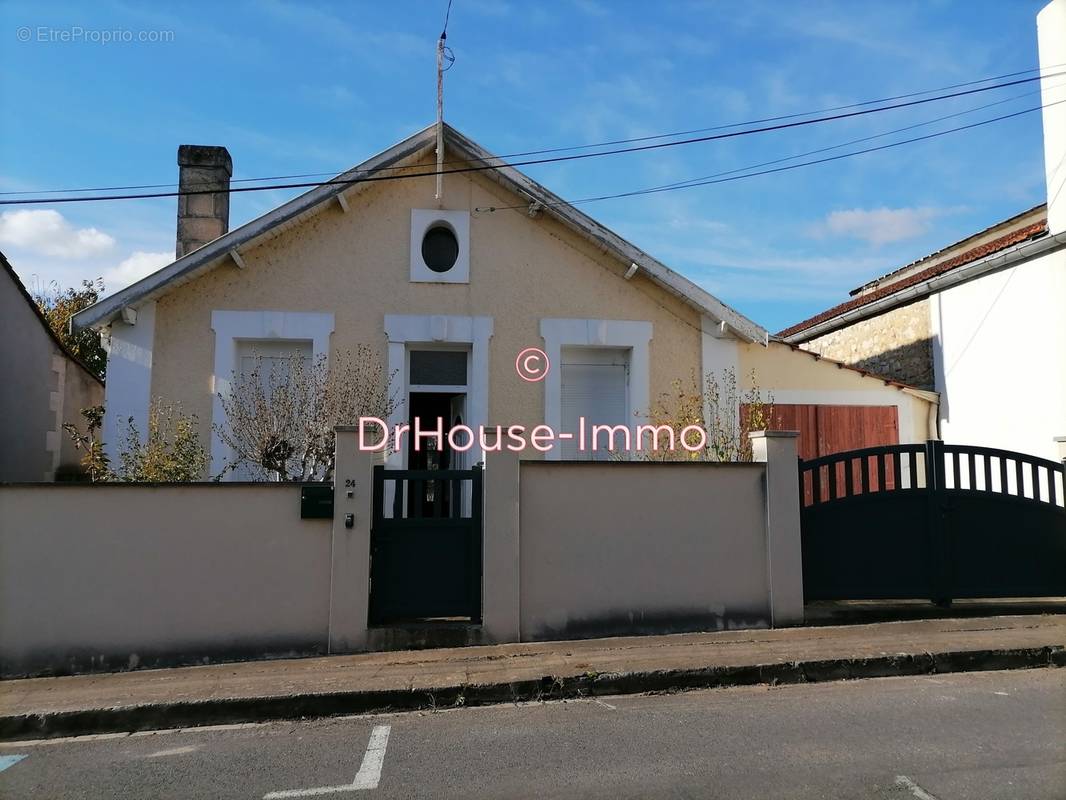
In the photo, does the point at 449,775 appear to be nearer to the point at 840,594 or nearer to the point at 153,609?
the point at 153,609

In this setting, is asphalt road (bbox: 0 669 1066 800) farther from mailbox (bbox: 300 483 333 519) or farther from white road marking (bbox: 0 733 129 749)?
mailbox (bbox: 300 483 333 519)

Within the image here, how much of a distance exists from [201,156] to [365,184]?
2.64m

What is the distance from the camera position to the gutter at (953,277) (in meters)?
10.5

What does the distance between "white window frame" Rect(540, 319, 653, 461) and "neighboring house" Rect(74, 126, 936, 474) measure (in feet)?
0.06

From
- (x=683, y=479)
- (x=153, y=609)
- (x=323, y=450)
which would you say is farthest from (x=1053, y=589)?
(x=153, y=609)

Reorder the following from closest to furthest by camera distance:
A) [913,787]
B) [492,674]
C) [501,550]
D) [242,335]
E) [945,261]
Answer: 1. [913,787]
2. [492,674]
3. [501,550]
4. [242,335]
5. [945,261]

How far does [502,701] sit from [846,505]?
4.04 meters

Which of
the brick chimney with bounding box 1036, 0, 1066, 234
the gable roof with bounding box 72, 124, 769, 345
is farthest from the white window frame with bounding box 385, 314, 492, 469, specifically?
the brick chimney with bounding box 1036, 0, 1066, 234

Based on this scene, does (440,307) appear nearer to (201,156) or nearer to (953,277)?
(201,156)

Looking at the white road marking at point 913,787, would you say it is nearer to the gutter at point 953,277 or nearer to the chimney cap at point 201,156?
the gutter at point 953,277

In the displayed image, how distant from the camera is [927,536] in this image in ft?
26.1

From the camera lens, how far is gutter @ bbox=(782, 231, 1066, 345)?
10477 millimetres

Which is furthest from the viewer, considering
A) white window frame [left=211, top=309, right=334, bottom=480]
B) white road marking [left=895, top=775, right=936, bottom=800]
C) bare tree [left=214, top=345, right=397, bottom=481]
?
white window frame [left=211, top=309, right=334, bottom=480]

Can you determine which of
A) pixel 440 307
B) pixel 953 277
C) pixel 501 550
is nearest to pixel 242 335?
pixel 440 307
